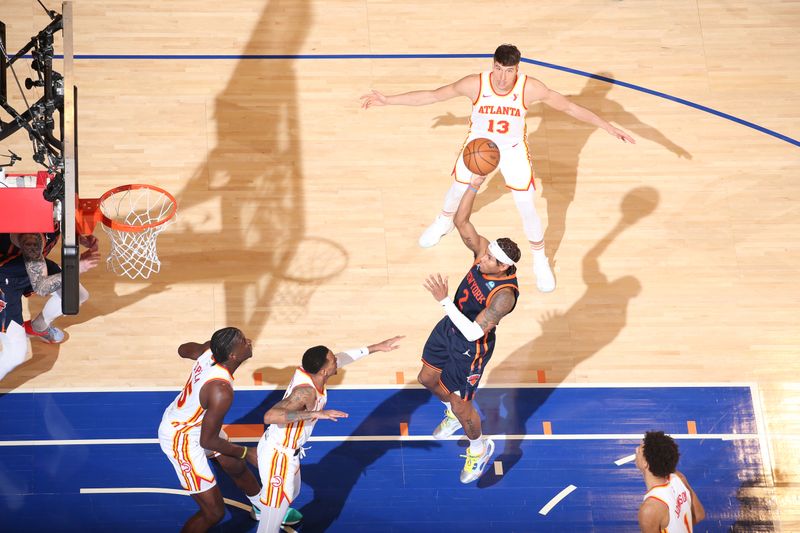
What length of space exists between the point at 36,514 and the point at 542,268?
5317 millimetres

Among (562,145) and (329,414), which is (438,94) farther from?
(329,414)

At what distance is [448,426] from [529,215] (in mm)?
2215

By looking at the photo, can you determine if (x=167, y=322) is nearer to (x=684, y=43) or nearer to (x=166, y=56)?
(x=166, y=56)

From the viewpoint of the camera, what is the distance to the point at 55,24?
7148 millimetres

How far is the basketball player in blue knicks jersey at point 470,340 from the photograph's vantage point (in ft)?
23.3

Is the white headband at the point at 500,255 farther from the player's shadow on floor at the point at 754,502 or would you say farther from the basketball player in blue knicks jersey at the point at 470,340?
the player's shadow on floor at the point at 754,502

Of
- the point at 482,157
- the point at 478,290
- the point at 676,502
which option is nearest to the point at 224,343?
the point at 478,290

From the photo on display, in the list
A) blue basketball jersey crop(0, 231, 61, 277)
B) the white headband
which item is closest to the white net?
blue basketball jersey crop(0, 231, 61, 277)

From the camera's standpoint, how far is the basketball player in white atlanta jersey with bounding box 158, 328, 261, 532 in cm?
679

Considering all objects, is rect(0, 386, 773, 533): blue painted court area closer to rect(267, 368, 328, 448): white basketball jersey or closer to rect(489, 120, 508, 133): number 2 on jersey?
rect(267, 368, 328, 448): white basketball jersey

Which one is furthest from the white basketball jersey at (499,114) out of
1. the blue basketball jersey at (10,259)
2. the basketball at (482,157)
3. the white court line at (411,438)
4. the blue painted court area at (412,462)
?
the blue basketball jersey at (10,259)

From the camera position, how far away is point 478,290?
732 cm

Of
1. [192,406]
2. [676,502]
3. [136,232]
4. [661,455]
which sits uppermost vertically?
[136,232]

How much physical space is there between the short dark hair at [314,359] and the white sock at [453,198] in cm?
260
